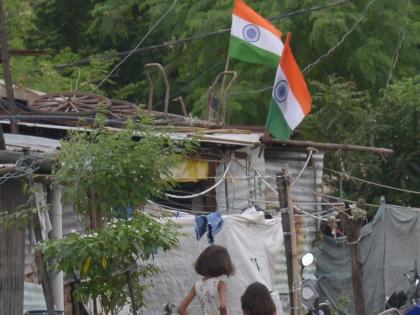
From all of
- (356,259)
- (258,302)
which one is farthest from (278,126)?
(258,302)

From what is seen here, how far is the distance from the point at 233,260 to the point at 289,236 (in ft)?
2.65

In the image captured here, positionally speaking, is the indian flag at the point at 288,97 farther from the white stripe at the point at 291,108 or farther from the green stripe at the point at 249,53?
the green stripe at the point at 249,53

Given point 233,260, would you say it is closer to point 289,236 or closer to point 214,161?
point 289,236

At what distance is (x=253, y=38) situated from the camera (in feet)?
46.2

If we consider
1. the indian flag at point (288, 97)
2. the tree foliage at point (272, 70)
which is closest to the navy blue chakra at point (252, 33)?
the indian flag at point (288, 97)

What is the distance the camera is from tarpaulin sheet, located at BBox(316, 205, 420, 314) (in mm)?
15445

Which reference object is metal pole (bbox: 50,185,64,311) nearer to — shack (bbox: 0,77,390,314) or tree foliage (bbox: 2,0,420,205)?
shack (bbox: 0,77,390,314)

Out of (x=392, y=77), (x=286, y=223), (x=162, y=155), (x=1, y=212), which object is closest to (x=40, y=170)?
(x=1, y=212)

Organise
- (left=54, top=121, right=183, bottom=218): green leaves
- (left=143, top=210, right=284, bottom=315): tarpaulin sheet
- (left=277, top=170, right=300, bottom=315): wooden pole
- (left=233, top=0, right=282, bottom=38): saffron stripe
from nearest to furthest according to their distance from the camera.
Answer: (left=54, top=121, right=183, bottom=218): green leaves < (left=277, top=170, right=300, bottom=315): wooden pole < (left=143, top=210, right=284, bottom=315): tarpaulin sheet < (left=233, top=0, right=282, bottom=38): saffron stripe

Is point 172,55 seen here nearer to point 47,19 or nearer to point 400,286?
point 47,19

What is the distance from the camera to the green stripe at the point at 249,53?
46.4ft

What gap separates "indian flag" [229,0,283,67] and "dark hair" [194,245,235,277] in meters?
5.00

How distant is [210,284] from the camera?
9.62 meters

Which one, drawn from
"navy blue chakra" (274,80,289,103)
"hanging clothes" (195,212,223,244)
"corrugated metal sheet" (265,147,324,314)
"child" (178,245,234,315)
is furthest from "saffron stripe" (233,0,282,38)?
"child" (178,245,234,315)
